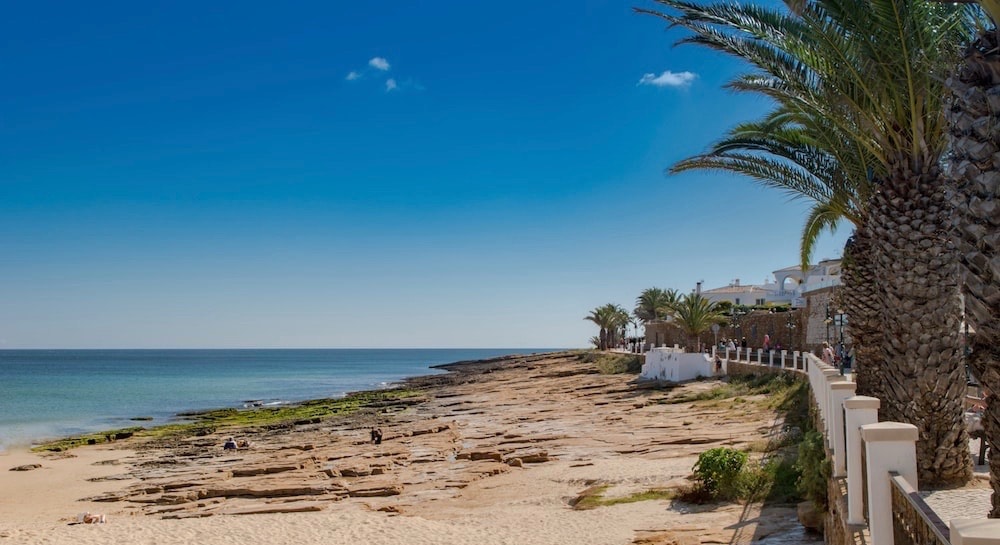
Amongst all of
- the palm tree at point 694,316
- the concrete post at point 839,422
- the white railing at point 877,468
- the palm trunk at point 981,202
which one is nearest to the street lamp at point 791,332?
the palm tree at point 694,316

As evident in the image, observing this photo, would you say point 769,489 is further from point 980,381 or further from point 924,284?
point 980,381

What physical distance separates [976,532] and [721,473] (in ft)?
37.7

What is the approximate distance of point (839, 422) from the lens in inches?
296

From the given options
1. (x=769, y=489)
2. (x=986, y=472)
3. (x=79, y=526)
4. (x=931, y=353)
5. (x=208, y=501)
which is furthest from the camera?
(x=208, y=501)

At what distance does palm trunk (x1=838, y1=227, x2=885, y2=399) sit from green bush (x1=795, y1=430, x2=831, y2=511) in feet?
7.21

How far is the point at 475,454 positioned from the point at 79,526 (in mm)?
10480

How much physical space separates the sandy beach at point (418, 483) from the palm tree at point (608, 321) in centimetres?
4192

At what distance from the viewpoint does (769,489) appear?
42.4 ft

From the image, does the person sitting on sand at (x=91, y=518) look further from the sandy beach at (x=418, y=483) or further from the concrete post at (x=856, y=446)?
the concrete post at (x=856, y=446)

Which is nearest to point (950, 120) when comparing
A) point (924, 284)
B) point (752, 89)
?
point (924, 284)

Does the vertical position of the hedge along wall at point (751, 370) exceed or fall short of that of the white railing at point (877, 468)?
it falls short

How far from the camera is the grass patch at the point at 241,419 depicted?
34781mm

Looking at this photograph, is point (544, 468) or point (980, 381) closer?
point (980, 381)

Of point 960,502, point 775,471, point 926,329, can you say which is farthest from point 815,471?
point 775,471
